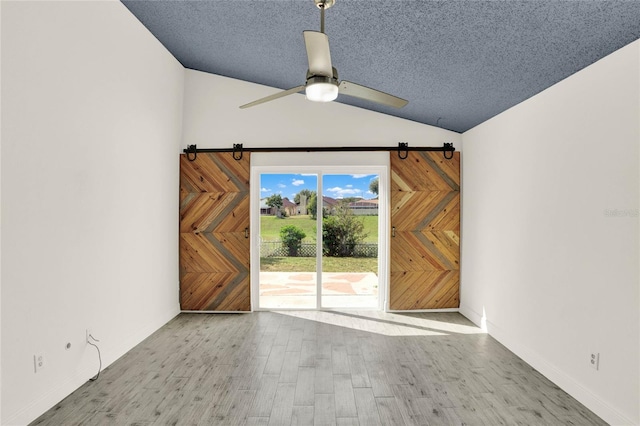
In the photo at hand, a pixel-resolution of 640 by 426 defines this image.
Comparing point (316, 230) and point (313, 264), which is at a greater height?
point (316, 230)

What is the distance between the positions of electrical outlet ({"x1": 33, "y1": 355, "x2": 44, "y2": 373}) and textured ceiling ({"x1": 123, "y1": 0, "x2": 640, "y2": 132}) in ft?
10.1

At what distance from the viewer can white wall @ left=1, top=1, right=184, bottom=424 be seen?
2281 mm

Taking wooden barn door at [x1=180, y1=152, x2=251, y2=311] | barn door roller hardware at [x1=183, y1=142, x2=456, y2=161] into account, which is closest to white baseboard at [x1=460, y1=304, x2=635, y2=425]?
barn door roller hardware at [x1=183, y1=142, x2=456, y2=161]

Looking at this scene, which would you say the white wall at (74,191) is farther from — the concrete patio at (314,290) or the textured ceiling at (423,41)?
the concrete patio at (314,290)

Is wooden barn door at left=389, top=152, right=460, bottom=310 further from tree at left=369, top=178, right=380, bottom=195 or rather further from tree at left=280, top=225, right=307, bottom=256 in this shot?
tree at left=280, top=225, right=307, bottom=256

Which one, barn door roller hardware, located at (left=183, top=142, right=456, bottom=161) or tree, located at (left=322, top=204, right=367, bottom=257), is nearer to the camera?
barn door roller hardware, located at (left=183, top=142, right=456, bottom=161)

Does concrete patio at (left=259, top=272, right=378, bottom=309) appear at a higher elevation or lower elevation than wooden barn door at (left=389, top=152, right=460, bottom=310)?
lower

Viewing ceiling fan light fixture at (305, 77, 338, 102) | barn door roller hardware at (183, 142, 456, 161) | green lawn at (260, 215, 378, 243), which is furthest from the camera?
green lawn at (260, 215, 378, 243)

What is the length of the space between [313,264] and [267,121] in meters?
2.12

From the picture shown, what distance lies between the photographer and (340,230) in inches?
200

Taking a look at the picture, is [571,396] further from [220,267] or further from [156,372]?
[220,267]

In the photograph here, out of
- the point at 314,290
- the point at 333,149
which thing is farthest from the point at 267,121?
the point at 314,290

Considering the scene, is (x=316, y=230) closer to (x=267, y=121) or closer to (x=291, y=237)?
(x=291, y=237)

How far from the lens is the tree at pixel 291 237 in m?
5.04
